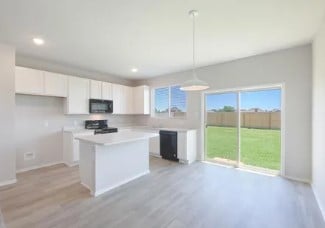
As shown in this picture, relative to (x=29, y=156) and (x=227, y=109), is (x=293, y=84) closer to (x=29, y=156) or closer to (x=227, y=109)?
(x=227, y=109)

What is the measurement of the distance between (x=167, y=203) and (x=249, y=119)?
2896 mm

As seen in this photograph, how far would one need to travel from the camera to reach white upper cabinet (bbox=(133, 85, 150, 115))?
20.3 ft

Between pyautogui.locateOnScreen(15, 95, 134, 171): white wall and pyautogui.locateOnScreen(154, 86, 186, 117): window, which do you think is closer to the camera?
pyautogui.locateOnScreen(15, 95, 134, 171): white wall

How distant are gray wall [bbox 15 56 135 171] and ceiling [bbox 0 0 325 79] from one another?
697 millimetres

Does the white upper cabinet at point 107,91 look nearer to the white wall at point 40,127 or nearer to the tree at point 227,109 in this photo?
the white wall at point 40,127

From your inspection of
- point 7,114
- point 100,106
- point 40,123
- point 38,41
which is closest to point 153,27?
point 38,41

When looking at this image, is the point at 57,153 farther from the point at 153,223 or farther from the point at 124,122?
the point at 153,223

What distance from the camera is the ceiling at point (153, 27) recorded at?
2.24 m

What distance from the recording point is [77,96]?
4.84 m

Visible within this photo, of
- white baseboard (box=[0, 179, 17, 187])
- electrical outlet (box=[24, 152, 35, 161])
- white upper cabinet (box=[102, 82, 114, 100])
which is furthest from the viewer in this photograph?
white upper cabinet (box=[102, 82, 114, 100])

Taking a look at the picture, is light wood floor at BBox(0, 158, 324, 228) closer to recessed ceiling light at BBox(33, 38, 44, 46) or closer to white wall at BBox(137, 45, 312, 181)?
white wall at BBox(137, 45, 312, 181)

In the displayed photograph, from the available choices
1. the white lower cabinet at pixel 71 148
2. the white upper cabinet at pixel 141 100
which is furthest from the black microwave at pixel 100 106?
the white upper cabinet at pixel 141 100

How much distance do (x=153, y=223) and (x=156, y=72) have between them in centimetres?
433

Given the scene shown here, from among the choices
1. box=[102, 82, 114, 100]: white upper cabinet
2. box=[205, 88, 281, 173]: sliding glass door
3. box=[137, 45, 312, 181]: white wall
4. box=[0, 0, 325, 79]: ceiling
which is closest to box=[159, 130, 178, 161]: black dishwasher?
box=[205, 88, 281, 173]: sliding glass door
